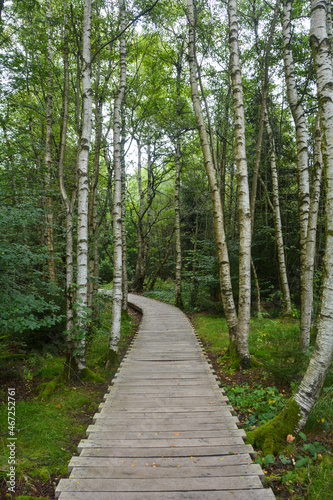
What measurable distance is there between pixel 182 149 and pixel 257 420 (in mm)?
15483

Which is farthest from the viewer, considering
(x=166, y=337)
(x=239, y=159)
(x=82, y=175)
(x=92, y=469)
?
(x=166, y=337)

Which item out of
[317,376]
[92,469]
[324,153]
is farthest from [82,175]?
[317,376]

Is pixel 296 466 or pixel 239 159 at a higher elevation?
pixel 239 159

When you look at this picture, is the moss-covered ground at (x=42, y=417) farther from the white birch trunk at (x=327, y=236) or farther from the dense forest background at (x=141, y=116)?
the white birch trunk at (x=327, y=236)

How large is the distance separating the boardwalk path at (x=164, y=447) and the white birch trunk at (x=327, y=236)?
0.99 m

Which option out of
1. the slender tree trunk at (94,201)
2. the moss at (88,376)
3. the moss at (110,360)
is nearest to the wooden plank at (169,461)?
the moss at (88,376)

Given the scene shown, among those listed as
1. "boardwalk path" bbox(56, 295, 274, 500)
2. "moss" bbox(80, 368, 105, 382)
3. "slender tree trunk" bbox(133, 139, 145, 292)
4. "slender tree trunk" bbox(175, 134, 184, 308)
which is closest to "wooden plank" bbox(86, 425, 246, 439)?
"boardwalk path" bbox(56, 295, 274, 500)

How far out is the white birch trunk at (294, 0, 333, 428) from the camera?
3104 mm

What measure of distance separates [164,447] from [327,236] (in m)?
3.12

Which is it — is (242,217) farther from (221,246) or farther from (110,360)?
(110,360)

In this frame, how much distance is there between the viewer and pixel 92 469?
→ 9.62ft

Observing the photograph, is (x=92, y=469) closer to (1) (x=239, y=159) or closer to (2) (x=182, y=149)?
(1) (x=239, y=159)

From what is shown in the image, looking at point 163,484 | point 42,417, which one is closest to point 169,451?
point 163,484

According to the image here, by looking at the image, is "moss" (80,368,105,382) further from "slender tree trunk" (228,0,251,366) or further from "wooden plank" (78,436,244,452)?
"slender tree trunk" (228,0,251,366)
